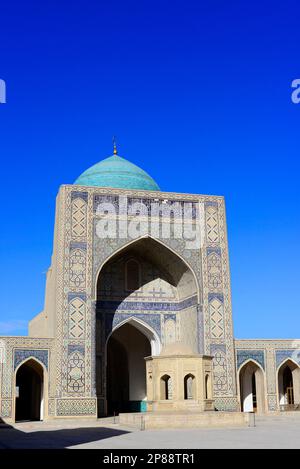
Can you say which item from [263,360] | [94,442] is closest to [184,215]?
[263,360]

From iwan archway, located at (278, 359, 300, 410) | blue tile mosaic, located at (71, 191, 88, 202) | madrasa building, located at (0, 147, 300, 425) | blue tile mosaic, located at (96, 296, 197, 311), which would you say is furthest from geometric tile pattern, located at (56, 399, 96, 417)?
iwan archway, located at (278, 359, 300, 410)

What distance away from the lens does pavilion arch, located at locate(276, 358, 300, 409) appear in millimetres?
19438

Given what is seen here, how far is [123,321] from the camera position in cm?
1912

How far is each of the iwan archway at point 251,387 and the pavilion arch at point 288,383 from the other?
2.18 ft

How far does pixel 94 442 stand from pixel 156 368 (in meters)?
6.23

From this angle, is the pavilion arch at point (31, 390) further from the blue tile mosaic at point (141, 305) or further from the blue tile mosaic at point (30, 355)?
the blue tile mosaic at point (141, 305)

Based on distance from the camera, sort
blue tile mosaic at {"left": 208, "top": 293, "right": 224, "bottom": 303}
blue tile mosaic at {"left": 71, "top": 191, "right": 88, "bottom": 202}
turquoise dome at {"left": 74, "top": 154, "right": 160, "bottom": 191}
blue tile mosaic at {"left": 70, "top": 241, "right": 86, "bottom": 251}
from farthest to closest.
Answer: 1. turquoise dome at {"left": 74, "top": 154, "right": 160, "bottom": 191}
2. blue tile mosaic at {"left": 208, "top": 293, "right": 224, "bottom": 303}
3. blue tile mosaic at {"left": 71, "top": 191, "right": 88, "bottom": 202}
4. blue tile mosaic at {"left": 70, "top": 241, "right": 86, "bottom": 251}

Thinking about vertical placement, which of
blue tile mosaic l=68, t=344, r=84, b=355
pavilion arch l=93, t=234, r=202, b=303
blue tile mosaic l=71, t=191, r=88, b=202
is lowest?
blue tile mosaic l=68, t=344, r=84, b=355

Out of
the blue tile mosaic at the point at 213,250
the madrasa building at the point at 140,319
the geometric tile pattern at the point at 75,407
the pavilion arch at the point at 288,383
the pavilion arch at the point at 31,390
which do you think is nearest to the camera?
the geometric tile pattern at the point at 75,407

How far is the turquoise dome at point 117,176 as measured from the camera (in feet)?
67.9

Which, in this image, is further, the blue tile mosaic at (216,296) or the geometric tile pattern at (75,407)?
the blue tile mosaic at (216,296)

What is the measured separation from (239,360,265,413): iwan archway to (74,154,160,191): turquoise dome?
6.55 meters

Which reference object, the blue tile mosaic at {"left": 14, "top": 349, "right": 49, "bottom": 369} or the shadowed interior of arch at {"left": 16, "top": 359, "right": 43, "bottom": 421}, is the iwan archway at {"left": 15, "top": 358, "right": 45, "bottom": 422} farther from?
the blue tile mosaic at {"left": 14, "top": 349, "right": 49, "bottom": 369}

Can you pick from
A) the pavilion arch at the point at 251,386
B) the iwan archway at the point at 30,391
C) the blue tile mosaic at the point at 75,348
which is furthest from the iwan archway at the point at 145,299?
the pavilion arch at the point at 251,386
